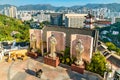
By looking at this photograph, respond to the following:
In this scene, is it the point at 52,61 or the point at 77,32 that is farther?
the point at 77,32

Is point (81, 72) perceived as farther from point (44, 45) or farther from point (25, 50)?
point (25, 50)

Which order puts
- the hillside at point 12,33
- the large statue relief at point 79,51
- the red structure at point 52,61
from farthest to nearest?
the hillside at point 12,33, the red structure at point 52,61, the large statue relief at point 79,51

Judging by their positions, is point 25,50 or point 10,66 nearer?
point 10,66

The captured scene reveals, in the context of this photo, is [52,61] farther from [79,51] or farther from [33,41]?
[33,41]

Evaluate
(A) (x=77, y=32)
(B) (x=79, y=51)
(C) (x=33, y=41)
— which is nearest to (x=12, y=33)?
(C) (x=33, y=41)

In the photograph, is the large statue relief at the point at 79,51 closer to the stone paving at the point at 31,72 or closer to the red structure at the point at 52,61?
the stone paving at the point at 31,72

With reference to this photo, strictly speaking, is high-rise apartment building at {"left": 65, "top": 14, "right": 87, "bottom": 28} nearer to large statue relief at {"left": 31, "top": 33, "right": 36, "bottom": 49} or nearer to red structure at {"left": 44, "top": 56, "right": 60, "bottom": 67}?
large statue relief at {"left": 31, "top": 33, "right": 36, "bottom": 49}

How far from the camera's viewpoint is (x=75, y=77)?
33.0 ft

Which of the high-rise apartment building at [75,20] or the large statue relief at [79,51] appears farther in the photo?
the high-rise apartment building at [75,20]

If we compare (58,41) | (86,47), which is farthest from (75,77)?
(58,41)

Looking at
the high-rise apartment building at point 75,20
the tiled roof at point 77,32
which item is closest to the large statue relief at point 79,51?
the tiled roof at point 77,32

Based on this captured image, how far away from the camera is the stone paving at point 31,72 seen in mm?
10031

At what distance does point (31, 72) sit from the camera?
10711mm

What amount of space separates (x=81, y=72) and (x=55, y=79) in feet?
5.91
